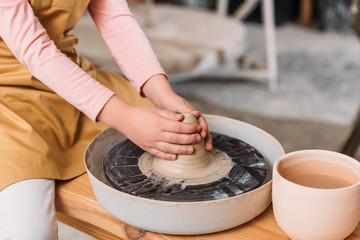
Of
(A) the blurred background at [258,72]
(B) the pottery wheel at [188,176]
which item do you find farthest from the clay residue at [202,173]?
(A) the blurred background at [258,72]

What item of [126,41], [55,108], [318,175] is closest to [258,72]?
[126,41]

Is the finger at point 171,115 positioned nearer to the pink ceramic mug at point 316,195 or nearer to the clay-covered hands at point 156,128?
the clay-covered hands at point 156,128

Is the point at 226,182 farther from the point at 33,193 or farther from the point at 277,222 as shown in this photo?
the point at 33,193

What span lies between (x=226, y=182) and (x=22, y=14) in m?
0.47

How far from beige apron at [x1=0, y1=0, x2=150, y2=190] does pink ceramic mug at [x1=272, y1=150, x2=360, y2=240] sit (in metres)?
0.38

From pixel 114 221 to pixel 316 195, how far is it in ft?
1.03

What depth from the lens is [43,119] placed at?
0.85 m

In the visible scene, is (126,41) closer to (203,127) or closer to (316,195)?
(203,127)

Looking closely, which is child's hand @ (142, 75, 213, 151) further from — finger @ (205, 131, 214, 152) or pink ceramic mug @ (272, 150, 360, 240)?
pink ceramic mug @ (272, 150, 360, 240)

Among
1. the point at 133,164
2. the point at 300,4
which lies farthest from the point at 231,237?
the point at 300,4

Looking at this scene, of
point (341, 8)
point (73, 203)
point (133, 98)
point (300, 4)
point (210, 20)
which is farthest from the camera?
point (300, 4)

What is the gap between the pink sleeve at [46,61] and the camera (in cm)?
80

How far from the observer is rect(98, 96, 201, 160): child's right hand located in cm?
72

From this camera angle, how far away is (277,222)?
2.16 feet
